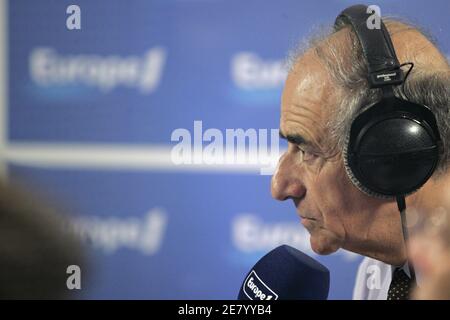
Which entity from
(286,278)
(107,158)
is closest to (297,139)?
(286,278)

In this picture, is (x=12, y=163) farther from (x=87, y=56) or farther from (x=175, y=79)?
(x=175, y=79)

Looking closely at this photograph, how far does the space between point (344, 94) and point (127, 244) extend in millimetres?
621

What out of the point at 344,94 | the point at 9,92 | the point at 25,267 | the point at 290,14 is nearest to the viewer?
the point at 25,267

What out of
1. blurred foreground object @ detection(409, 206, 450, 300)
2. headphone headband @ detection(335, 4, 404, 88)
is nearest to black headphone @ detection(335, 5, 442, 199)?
headphone headband @ detection(335, 4, 404, 88)

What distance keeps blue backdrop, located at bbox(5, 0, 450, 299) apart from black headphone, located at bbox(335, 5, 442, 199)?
1.02 ft

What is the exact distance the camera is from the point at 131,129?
4.70ft

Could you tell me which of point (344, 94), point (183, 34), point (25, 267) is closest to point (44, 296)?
point (25, 267)

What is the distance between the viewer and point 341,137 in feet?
4.05

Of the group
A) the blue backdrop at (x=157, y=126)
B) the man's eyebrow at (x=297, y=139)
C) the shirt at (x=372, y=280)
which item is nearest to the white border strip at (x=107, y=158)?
the blue backdrop at (x=157, y=126)

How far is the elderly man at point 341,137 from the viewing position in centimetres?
118

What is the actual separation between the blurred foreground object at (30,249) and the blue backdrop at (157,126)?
0.88 m

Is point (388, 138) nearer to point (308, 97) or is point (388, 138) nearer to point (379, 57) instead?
point (379, 57)

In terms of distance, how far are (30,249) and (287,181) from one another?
3.01ft

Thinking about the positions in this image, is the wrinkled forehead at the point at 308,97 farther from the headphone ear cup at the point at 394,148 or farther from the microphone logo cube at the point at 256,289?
the microphone logo cube at the point at 256,289
